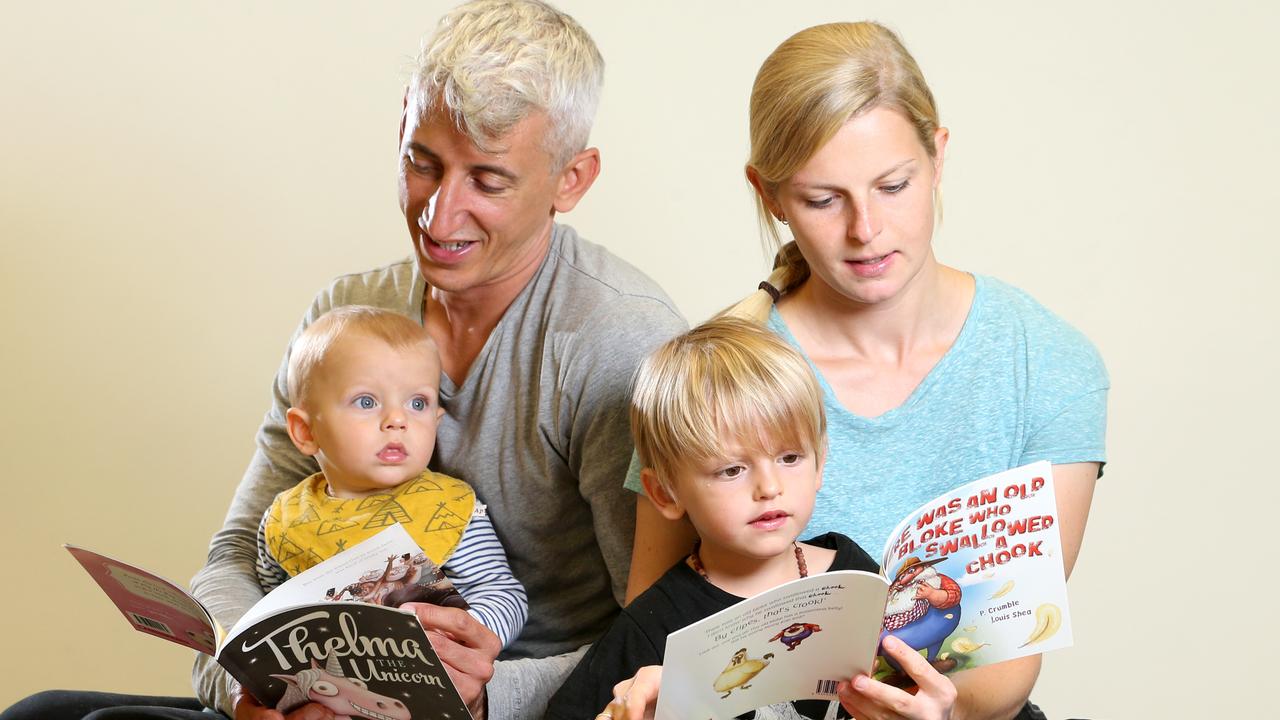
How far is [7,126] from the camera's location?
324 cm

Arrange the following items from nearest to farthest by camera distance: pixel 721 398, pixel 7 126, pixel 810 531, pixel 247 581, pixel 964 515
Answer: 1. pixel 964 515
2. pixel 721 398
3. pixel 810 531
4. pixel 247 581
5. pixel 7 126

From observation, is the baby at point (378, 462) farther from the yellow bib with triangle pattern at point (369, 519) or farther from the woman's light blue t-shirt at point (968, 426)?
the woman's light blue t-shirt at point (968, 426)

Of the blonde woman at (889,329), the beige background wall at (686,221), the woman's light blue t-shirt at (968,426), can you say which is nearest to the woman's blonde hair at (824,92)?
the blonde woman at (889,329)

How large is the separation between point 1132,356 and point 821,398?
5.16ft

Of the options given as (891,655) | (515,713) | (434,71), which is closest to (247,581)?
(515,713)

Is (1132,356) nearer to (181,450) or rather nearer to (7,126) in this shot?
(181,450)

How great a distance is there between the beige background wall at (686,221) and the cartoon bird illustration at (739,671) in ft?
5.45

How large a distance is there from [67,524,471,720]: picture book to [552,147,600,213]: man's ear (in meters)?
0.64

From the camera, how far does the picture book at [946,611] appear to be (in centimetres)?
155

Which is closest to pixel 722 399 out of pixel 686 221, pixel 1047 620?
pixel 1047 620

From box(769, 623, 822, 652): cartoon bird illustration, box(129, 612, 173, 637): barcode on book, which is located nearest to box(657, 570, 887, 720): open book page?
box(769, 623, 822, 652): cartoon bird illustration

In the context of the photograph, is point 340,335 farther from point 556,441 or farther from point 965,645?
point 965,645

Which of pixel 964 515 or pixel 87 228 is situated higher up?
pixel 87 228

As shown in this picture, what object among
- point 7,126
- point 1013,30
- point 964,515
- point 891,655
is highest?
point 1013,30
